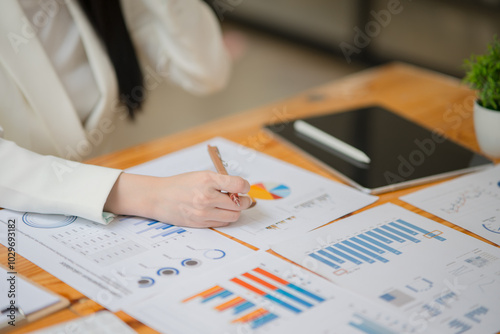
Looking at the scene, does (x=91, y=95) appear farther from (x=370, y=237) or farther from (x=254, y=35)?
(x=254, y=35)

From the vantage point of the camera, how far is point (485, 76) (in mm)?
1141

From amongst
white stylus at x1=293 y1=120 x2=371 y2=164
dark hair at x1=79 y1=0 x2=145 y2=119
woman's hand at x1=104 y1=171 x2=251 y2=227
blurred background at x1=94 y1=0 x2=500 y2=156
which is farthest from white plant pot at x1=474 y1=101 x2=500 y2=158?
blurred background at x1=94 y1=0 x2=500 y2=156

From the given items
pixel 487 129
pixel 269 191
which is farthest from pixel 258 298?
pixel 487 129

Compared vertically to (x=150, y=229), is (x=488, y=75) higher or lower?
higher

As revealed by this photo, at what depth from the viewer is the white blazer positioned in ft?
3.13

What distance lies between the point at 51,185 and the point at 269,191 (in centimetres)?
35

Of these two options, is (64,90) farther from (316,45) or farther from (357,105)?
(316,45)

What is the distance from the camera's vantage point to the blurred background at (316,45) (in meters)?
3.20

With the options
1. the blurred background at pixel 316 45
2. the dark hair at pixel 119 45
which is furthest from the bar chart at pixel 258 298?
the blurred background at pixel 316 45

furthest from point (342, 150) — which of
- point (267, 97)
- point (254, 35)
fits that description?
point (254, 35)

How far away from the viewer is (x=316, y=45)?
12.8ft

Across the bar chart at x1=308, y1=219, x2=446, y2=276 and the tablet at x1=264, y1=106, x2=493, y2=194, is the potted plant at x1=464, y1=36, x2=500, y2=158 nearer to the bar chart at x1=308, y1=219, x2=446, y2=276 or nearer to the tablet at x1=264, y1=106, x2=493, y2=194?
the tablet at x1=264, y1=106, x2=493, y2=194

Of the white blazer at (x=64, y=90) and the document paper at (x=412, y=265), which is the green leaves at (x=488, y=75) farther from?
the white blazer at (x=64, y=90)

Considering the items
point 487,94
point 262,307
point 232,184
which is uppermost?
point 487,94
